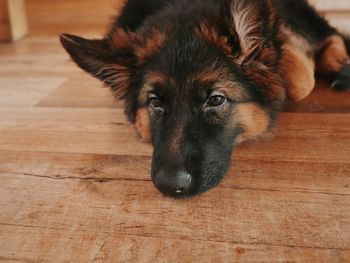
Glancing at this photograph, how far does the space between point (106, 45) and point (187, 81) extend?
0.53 m

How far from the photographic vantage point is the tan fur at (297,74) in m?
2.38

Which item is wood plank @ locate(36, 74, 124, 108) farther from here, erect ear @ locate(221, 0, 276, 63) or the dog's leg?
the dog's leg

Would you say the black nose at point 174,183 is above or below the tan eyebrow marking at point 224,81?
below

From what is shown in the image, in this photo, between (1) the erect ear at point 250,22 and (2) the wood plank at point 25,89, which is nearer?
(1) the erect ear at point 250,22

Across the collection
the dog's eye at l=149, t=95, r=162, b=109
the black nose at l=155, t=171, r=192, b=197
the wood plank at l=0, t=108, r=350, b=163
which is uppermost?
the dog's eye at l=149, t=95, r=162, b=109

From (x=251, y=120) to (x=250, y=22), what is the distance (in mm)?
502

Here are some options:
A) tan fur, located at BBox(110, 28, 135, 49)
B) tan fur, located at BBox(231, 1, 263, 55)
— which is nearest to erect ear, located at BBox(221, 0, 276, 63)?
tan fur, located at BBox(231, 1, 263, 55)

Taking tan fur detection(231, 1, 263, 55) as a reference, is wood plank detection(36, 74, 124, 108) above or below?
below

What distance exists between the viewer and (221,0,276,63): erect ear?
1716mm

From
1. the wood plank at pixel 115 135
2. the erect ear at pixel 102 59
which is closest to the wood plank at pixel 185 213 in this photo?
the wood plank at pixel 115 135

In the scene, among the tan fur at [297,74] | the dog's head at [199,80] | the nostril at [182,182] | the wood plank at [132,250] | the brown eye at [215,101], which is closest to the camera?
the wood plank at [132,250]

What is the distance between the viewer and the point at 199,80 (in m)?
1.77

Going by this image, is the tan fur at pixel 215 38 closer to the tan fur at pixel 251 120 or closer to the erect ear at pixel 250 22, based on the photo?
the erect ear at pixel 250 22

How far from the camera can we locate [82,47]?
6.33 feet
